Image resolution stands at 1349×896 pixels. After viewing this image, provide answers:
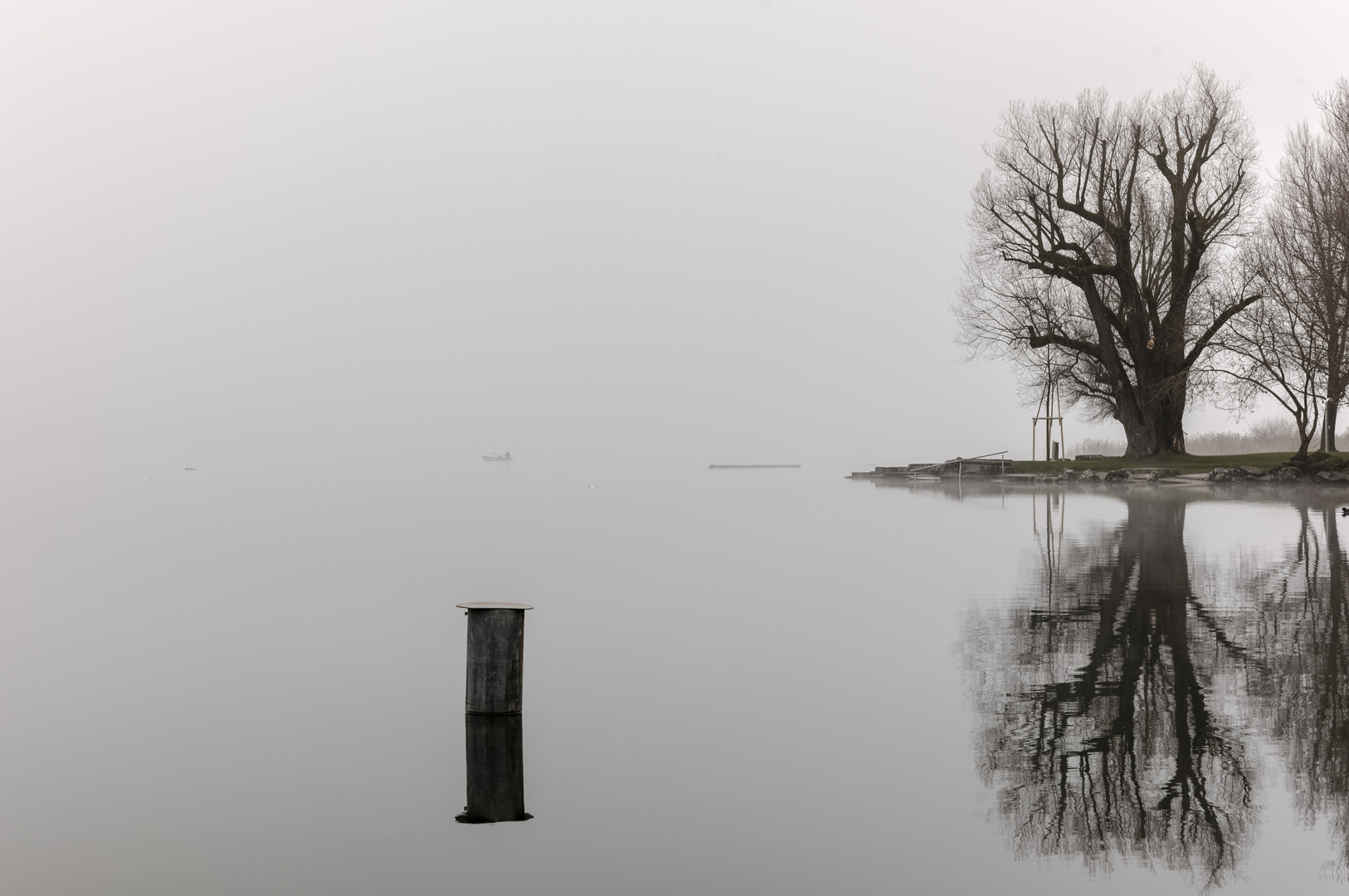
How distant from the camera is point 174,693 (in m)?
10.0

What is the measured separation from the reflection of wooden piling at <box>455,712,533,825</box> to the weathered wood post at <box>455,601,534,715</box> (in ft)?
0.26

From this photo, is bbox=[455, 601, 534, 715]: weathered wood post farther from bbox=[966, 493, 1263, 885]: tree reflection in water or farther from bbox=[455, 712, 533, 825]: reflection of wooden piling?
bbox=[966, 493, 1263, 885]: tree reflection in water

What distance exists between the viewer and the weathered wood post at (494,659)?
8.45 meters

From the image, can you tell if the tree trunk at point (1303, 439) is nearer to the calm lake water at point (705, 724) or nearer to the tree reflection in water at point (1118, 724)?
the calm lake water at point (705, 724)

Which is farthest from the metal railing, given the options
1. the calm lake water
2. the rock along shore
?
the calm lake water

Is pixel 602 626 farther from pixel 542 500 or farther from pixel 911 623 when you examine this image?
pixel 542 500

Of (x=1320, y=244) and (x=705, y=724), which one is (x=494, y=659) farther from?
(x=1320, y=244)

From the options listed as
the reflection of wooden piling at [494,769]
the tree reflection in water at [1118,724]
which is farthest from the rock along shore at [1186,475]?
the reflection of wooden piling at [494,769]

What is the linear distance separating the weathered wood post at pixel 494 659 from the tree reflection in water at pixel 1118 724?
315 cm

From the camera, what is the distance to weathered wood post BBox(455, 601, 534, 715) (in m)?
8.45

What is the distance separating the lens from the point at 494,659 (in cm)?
864

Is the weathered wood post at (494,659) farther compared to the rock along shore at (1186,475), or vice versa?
the rock along shore at (1186,475)

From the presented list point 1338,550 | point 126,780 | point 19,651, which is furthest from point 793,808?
point 1338,550

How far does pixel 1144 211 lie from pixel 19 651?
160ft
